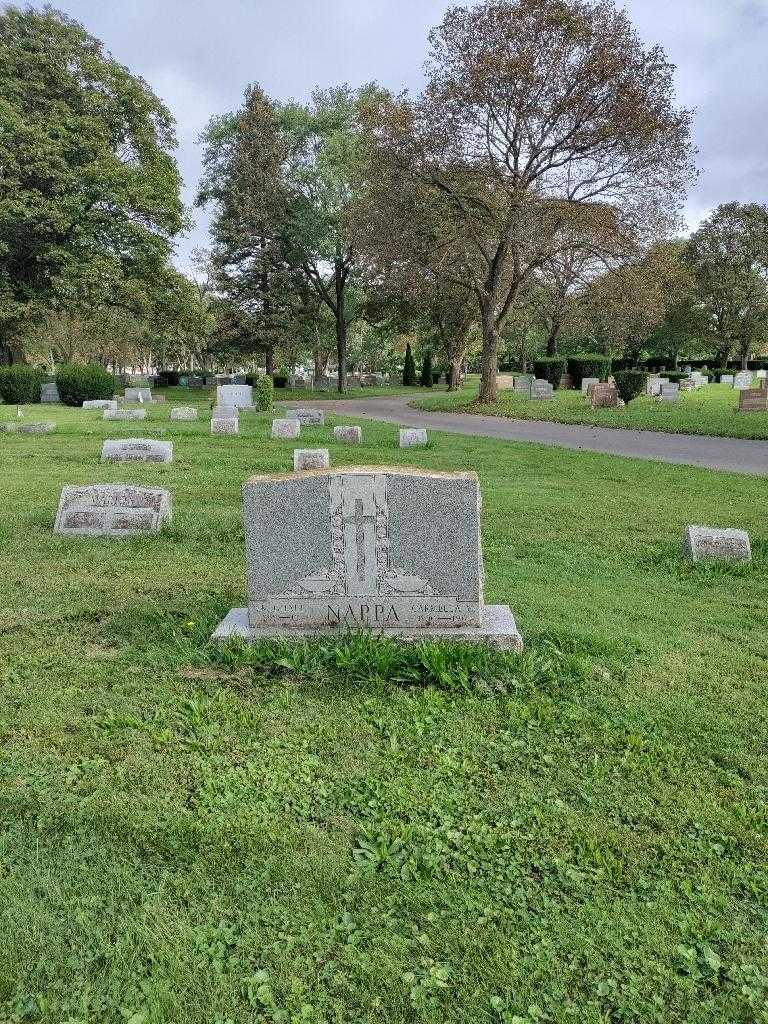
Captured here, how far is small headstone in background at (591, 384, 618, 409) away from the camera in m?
24.8

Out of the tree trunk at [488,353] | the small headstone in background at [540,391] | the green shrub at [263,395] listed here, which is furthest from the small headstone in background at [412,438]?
the small headstone in background at [540,391]

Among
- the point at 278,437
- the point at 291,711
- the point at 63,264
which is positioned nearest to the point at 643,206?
the point at 278,437

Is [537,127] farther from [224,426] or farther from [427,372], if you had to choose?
[427,372]

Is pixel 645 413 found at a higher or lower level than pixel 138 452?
higher

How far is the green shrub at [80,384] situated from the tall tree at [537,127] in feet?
43.5

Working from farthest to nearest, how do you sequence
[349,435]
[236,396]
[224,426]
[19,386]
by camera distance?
[236,396] < [19,386] < [224,426] < [349,435]

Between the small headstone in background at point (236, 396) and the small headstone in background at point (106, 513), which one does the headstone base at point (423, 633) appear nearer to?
→ the small headstone in background at point (106, 513)

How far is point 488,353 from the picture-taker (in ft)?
89.4

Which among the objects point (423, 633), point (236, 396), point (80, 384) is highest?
point (80, 384)

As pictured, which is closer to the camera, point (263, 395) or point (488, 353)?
point (263, 395)

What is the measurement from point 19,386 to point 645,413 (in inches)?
893

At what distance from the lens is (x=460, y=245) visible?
2427cm

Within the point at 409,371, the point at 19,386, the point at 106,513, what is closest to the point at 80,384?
the point at 19,386

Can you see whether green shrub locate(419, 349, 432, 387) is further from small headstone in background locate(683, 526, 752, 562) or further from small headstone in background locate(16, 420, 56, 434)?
small headstone in background locate(683, 526, 752, 562)
